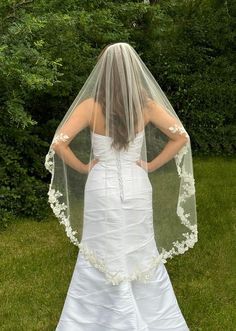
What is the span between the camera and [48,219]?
6902 mm

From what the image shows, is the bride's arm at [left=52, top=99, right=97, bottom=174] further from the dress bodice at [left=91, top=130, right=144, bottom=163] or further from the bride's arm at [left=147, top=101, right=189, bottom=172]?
the bride's arm at [left=147, top=101, right=189, bottom=172]

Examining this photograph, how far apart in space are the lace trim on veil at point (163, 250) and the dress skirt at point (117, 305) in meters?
0.06

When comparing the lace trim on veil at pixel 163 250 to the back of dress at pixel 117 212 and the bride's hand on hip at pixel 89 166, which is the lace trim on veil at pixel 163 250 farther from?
the bride's hand on hip at pixel 89 166

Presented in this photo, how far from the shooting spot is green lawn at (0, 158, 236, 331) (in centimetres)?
450

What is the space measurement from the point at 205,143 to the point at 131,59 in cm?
741

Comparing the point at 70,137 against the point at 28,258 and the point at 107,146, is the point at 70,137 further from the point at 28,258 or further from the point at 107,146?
the point at 28,258

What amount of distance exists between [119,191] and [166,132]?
485mm

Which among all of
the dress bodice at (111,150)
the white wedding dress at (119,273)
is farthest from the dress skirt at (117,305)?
Answer: the dress bodice at (111,150)

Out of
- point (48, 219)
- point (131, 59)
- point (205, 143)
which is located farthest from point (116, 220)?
point (205, 143)

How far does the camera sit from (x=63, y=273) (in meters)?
5.32

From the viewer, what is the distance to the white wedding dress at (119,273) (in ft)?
11.3

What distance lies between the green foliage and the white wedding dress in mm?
2524

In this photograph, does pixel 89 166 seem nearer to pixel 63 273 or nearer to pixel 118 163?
pixel 118 163

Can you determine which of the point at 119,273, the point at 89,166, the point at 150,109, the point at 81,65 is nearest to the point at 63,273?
the point at 119,273
